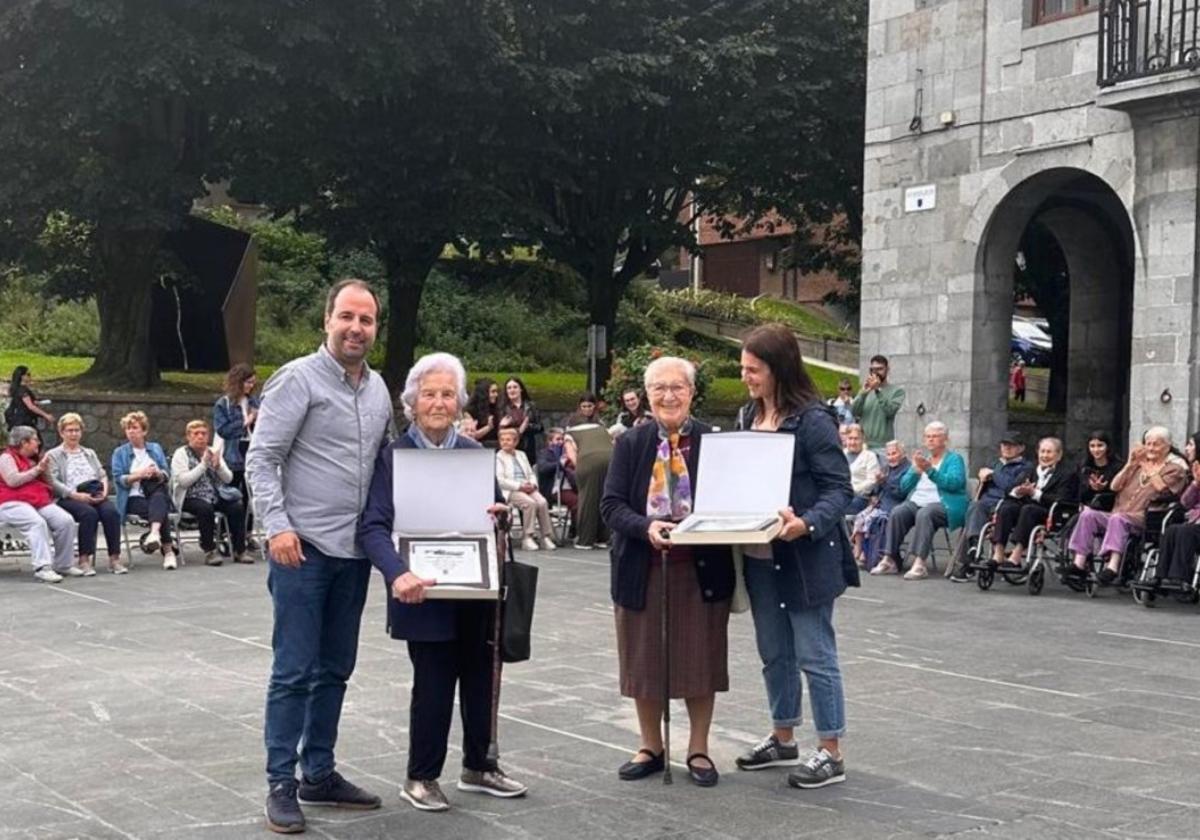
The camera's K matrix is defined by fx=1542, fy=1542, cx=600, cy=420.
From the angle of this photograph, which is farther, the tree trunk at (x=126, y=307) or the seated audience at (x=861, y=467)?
the tree trunk at (x=126, y=307)

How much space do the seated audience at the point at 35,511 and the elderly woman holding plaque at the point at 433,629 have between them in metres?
8.74

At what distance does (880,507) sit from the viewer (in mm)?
15422

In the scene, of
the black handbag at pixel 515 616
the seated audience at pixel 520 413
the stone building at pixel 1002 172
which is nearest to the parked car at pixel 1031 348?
the stone building at pixel 1002 172

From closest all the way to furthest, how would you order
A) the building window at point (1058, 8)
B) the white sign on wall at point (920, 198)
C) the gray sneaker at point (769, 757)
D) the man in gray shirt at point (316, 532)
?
1. the man in gray shirt at point (316, 532)
2. the gray sneaker at point (769, 757)
3. the building window at point (1058, 8)
4. the white sign on wall at point (920, 198)

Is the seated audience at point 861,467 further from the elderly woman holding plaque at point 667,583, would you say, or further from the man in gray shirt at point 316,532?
the man in gray shirt at point 316,532

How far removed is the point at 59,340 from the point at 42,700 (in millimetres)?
28094

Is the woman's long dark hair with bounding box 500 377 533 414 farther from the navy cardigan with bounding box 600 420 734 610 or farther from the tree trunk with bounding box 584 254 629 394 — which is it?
the navy cardigan with bounding box 600 420 734 610

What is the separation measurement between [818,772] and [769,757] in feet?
1.27

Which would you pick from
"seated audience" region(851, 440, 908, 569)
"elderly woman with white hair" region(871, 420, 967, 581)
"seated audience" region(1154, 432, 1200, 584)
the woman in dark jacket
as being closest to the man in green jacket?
"seated audience" region(851, 440, 908, 569)

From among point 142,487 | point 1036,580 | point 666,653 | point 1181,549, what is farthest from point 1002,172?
point 666,653

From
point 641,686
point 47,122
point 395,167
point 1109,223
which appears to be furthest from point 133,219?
point 641,686

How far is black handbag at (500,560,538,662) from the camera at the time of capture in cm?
610

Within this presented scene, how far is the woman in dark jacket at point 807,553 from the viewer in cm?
643

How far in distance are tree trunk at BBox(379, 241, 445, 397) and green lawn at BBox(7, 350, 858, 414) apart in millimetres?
2827
